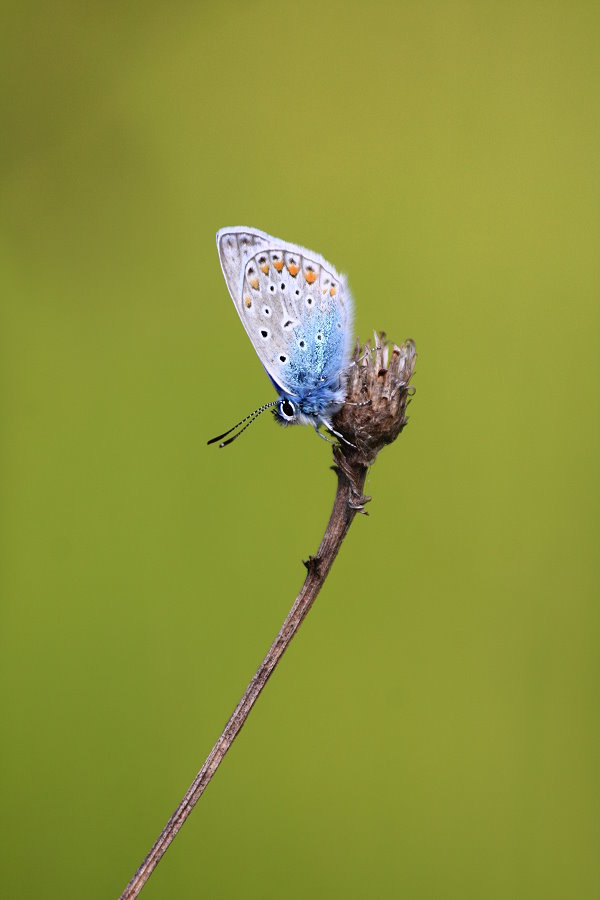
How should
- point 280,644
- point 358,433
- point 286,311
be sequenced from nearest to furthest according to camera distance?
point 280,644 → point 358,433 → point 286,311

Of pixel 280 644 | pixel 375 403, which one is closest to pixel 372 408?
pixel 375 403

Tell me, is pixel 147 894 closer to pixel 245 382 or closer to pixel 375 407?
pixel 245 382

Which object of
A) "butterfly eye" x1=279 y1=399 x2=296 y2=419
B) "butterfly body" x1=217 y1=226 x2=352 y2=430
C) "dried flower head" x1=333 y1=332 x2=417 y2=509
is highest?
"butterfly body" x1=217 y1=226 x2=352 y2=430

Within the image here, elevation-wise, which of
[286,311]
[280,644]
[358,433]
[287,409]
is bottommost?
[280,644]

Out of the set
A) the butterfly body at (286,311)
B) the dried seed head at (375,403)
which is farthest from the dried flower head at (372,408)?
the butterfly body at (286,311)

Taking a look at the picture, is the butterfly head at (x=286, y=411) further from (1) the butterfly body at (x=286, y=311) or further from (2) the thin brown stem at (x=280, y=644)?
(2) the thin brown stem at (x=280, y=644)

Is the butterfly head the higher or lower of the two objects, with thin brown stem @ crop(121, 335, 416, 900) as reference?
higher

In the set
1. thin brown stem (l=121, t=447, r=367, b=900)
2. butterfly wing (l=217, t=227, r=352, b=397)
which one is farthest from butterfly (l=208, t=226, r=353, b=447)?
thin brown stem (l=121, t=447, r=367, b=900)

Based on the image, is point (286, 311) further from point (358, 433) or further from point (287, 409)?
point (358, 433)

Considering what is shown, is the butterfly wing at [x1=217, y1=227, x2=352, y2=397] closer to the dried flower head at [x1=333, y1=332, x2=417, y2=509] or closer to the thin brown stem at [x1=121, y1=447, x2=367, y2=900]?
the dried flower head at [x1=333, y1=332, x2=417, y2=509]
